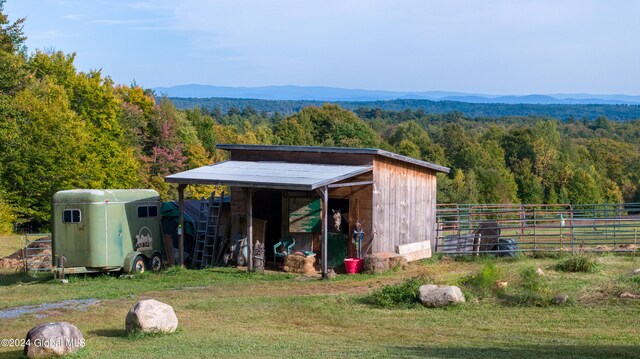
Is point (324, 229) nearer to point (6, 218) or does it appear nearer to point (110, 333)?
point (110, 333)

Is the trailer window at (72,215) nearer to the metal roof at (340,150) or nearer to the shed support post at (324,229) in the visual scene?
the metal roof at (340,150)

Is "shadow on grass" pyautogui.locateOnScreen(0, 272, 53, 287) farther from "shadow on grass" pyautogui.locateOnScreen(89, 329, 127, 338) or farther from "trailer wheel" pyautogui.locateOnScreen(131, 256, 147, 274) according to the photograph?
"shadow on grass" pyautogui.locateOnScreen(89, 329, 127, 338)

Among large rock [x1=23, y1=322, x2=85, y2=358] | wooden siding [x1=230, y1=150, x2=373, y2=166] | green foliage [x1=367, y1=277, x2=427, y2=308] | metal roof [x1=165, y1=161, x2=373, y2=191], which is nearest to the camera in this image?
large rock [x1=23, y1=322, x2=85, y2=358]

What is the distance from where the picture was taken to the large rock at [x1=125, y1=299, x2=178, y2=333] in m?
14.1

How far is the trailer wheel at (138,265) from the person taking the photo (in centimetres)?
2342

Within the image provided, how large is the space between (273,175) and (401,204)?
189 inches

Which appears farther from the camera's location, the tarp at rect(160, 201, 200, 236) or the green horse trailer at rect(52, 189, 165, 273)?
the tarp at rect(160, 201, 200, 236)

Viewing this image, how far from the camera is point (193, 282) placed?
2159 centimetres

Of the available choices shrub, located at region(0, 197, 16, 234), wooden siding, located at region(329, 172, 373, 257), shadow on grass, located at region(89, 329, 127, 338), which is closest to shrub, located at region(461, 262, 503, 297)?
wooden siding, located at region(329, 172, 373, 257)

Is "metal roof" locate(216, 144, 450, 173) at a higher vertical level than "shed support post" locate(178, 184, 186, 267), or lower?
higher

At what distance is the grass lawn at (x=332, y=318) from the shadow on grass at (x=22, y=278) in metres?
0.25

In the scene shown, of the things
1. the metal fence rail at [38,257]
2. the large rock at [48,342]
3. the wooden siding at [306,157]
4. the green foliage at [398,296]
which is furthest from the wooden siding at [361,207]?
the large rock at [48,342]

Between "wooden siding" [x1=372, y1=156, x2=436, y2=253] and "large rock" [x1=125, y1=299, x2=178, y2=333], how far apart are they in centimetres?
1084

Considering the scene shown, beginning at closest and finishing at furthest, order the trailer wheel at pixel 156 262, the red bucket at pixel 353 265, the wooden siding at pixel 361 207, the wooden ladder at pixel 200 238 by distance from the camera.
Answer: the red bucket at pixel 353 265 < the wooden siding at pixel 361 207 < the trailer wheel at pixel 156 262 < the wooden ladder at pixel 200 238
